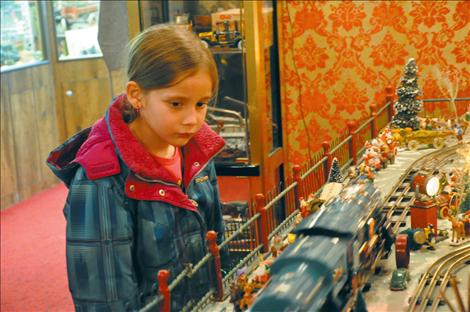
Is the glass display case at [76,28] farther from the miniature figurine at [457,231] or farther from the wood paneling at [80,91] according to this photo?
the miniature figurine at [457,231]

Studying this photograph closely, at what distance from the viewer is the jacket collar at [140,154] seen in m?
2.47

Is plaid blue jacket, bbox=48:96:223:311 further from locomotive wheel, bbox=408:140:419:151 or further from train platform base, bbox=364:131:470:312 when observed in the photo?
locomotive wheel, bbox=408:140:419:151

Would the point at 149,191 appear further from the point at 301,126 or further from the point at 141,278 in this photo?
the point at 301,126

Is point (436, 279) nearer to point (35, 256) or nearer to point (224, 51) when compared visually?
point (224, 51)

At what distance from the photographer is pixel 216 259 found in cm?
279

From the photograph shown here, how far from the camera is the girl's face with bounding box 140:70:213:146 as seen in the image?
7.82 ft

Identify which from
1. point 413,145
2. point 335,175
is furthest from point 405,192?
point 413,145

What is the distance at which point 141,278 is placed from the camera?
2529 mm

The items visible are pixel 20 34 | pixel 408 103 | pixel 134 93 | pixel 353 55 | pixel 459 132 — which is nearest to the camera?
pixel 134 93

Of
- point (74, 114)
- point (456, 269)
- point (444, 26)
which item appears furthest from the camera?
point (74, 114)

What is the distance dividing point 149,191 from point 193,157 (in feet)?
0.89

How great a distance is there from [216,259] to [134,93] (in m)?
0.64

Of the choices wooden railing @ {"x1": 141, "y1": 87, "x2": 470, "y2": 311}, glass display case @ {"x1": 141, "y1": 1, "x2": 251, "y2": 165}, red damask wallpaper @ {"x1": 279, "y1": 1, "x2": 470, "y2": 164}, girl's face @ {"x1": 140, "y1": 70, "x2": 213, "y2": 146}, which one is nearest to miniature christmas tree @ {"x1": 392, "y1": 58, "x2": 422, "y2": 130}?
wooden railing @ {"x1": 141, "y1": 87, "x2": 470, "y2": 311}

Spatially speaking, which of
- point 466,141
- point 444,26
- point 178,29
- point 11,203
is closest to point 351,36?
point 444,26
